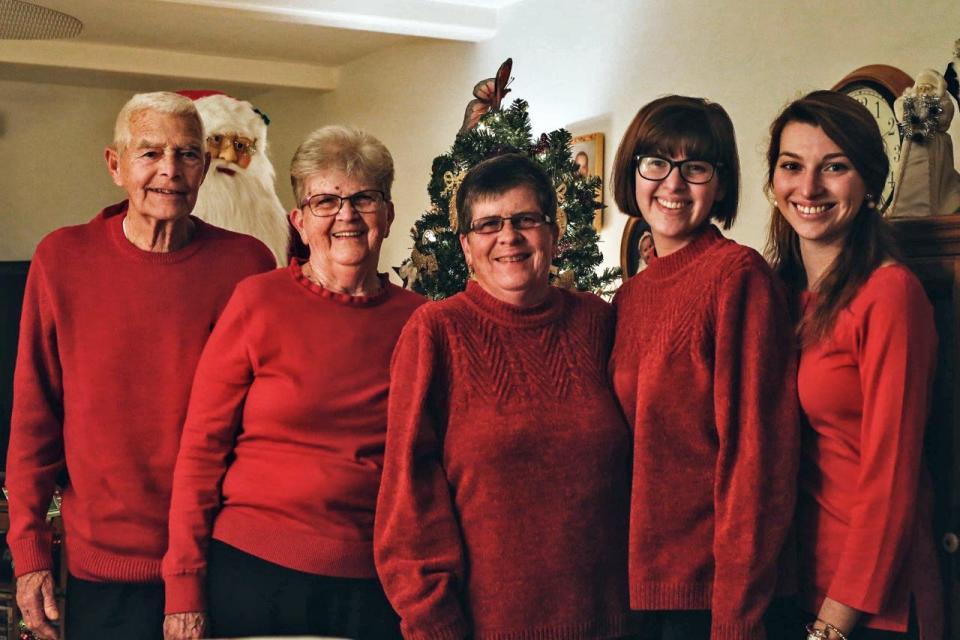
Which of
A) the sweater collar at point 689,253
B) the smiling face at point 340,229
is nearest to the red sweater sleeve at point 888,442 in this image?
the sweater collar at point 689,253

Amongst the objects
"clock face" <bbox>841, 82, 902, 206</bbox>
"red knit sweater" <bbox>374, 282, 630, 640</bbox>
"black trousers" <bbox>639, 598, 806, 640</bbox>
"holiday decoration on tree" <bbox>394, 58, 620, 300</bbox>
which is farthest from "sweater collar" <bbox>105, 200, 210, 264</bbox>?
"clock face" <bbox>841, 82, 902, 206</bbox>

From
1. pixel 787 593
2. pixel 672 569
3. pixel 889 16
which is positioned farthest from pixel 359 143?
pixel 889 16

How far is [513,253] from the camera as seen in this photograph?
1.84m

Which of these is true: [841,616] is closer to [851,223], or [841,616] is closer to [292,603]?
[851,223]

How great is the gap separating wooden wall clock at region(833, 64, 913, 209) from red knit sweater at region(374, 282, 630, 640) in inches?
90.0

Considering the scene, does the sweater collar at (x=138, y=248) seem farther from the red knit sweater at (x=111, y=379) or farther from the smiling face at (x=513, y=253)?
the smiling face at (x=513, y=253)

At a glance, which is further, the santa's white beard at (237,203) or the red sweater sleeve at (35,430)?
the santa's white beard at (237,203)

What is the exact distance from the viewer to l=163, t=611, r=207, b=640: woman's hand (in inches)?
75.2

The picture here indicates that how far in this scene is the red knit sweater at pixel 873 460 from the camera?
1.67 meters

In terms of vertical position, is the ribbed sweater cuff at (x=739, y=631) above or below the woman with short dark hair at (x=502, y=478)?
below

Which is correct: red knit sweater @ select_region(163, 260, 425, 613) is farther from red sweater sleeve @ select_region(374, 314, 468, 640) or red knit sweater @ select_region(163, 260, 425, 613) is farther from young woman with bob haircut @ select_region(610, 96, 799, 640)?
young woman with bob haircut @ select_region(610, 96, 799, 640)

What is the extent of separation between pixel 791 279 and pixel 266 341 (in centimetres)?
92

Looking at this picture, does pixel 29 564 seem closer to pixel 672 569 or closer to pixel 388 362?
pixel 388 362

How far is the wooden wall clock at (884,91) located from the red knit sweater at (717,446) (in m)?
2.15
